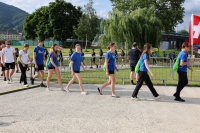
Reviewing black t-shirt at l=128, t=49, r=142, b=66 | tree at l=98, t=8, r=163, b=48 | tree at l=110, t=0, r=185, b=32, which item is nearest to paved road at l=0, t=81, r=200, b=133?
black t-shirt at l=128, t=49, r=142, b=66

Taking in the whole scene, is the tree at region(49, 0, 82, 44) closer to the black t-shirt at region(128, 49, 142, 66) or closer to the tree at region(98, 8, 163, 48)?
the tree at region(98, 8, 163, 48)

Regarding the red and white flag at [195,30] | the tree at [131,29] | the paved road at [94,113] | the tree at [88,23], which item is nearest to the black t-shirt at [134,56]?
the paved road at [94,113]

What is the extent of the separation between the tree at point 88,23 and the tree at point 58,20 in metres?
13.5

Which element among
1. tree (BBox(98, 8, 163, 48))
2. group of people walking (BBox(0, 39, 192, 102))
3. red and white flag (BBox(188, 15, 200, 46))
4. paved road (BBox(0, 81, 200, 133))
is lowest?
paved road (BBox(0, 81, 200, 133))

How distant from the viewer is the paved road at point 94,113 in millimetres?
5180

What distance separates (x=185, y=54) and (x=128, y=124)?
344 cm

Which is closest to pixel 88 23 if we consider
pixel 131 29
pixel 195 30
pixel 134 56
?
pixel 131 29

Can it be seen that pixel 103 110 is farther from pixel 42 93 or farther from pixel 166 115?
pixel 42 93

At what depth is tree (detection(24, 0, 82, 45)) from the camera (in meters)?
66.3

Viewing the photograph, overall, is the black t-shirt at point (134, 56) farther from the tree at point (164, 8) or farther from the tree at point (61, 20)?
the tree at point (61, 20)

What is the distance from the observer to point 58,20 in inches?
2630

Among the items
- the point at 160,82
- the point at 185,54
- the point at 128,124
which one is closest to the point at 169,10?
the point at 160,82

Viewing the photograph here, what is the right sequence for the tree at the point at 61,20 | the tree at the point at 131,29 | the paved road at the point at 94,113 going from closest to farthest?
the paved road at the point at 94,113
the tree at the point at 131,29
the tree at the point at 61,20

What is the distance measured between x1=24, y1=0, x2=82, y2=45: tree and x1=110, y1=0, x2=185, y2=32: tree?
2513cm
